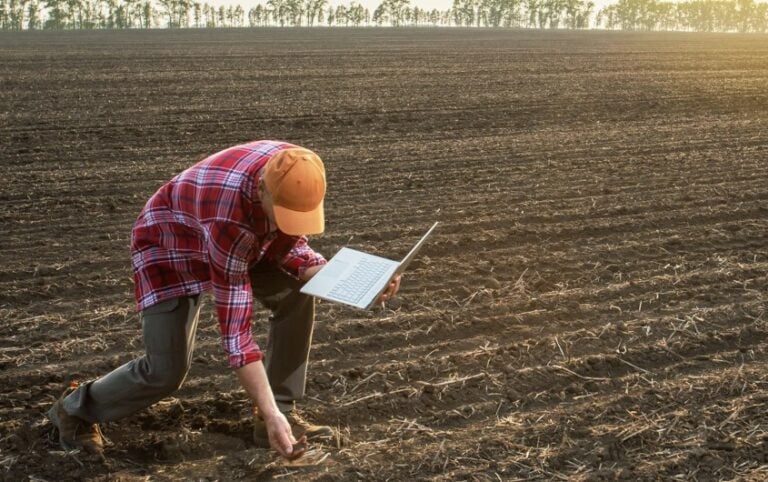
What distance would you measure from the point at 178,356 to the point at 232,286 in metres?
0.70

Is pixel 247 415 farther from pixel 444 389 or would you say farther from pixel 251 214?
pixel 251 214

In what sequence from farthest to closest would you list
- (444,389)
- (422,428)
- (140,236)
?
(444,389)
(422,428)
(140,236)

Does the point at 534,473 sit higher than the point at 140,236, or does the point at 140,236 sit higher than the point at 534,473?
the point at 140,236

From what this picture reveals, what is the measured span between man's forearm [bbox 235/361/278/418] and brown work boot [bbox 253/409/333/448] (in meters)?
0.96

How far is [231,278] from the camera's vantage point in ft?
10.9

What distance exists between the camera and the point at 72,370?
5.10m

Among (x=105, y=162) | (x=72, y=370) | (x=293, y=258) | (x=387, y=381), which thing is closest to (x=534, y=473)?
(x=387, y=381)

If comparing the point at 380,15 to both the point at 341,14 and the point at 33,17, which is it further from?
the point at 33,17

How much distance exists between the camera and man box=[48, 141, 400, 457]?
3277mm

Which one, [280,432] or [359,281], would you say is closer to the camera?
[280,432]

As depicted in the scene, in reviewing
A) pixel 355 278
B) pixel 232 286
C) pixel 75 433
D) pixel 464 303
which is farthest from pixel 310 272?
pixel 464 303

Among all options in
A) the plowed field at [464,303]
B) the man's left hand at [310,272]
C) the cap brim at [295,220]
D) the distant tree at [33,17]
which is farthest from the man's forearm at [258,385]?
the distant tree at [33,17]

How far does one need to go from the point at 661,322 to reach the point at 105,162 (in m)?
8.23

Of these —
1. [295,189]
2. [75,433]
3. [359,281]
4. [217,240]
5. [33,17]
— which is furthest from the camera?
[33,17]
